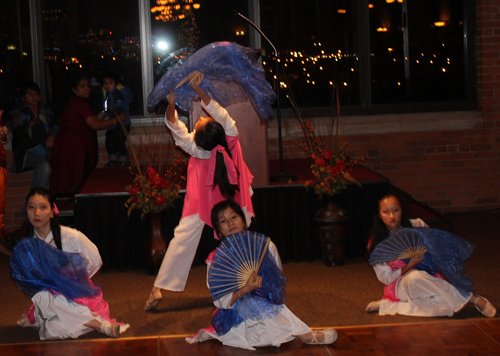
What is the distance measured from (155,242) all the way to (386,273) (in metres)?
1.77

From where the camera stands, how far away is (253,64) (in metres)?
4.05

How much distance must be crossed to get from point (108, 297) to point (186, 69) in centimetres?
163

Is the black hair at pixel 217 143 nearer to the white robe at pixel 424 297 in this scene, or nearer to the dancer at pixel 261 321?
the dancer at pixel 261 321

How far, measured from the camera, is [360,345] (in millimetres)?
3293

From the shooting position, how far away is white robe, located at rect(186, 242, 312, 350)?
10.7 ft

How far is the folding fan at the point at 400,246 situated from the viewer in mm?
3605

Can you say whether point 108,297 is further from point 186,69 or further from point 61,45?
point 61,45

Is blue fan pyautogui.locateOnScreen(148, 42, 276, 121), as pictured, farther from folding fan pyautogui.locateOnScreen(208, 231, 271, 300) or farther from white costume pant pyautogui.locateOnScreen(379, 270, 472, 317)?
white costume pant pyautogui.locateOnScreen(379, 270, 472, 317)

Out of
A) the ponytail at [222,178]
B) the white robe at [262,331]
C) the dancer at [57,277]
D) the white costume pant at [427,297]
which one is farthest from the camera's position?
the ponytail at [222,178]

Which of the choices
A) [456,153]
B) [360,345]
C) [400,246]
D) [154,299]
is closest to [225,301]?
[360,345]

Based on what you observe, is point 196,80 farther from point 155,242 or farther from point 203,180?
point 155,242

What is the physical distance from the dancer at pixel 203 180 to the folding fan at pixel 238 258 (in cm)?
71

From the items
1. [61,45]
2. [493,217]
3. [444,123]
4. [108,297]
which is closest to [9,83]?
[61,45]

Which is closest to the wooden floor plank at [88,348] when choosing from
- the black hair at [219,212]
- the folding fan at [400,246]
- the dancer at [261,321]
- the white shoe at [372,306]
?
the dancer at [261,321]
